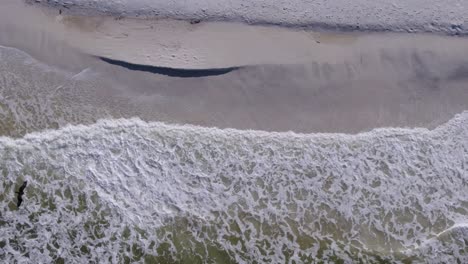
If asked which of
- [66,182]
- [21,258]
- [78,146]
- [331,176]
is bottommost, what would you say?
[21,258]

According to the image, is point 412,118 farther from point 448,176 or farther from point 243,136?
point 243,136

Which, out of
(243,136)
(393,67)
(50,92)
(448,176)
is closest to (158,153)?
(243,136)

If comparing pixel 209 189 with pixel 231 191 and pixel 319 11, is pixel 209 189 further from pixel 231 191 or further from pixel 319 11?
pixel 319 11

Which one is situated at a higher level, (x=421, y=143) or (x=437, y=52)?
(x=437, y=52)

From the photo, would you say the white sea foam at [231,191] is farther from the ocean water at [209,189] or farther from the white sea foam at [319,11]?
the white sea foam at [319,11]

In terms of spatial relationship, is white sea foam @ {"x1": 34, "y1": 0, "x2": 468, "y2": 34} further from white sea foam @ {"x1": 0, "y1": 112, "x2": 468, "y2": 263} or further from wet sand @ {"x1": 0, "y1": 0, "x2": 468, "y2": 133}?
white sea foam @ {"x1": 0, "y1": 112, "x2": 468, "y2": 263}


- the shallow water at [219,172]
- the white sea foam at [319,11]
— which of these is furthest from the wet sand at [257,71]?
the white sea foam at [319,11]

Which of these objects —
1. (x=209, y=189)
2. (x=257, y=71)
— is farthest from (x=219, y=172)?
(x=257, y=71)
